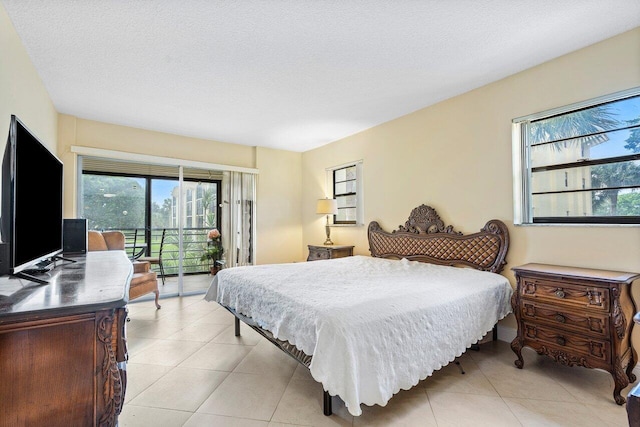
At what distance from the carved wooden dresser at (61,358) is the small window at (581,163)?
124 inches

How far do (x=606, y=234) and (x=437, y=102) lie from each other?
2074 millimetres

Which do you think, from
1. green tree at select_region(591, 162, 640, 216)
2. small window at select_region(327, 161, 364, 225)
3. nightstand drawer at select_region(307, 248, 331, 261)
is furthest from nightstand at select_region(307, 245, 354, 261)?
green tree at select_region(591, 162, 640, 216)

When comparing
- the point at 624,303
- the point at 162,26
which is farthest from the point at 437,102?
the point at 162,26

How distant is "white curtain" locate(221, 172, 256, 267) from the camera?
5281 mm

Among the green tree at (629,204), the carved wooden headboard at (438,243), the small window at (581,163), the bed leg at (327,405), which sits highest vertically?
the small window at (581,163)

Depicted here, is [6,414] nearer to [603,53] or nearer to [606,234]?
[606,234]

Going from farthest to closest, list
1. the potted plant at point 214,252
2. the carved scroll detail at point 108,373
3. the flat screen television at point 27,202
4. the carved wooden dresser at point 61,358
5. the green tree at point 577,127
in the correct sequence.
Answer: the potted plant at point 214,252 < the green tree at point 577,127 < the flat screen television at point 27,202 < the carved scroll detail at point 108,373 < the carved wooden dresser at point 61,358

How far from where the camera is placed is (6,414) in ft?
2.97

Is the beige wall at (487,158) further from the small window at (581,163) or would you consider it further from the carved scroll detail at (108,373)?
the carved scroll detail at (108,373)

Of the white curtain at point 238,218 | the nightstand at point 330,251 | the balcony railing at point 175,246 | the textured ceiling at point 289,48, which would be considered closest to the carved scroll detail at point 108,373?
the textured ceiling at point 289,48

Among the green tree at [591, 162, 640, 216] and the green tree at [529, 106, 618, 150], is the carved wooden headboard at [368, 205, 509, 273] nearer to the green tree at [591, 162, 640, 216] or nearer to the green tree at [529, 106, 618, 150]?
the green tree at [591, 162, 640, 216]

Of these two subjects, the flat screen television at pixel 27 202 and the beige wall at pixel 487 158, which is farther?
the beige wall at pixel 487 158

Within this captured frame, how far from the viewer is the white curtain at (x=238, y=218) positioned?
5.28 metres

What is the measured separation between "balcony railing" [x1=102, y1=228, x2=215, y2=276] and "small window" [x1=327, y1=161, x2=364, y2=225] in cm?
229
